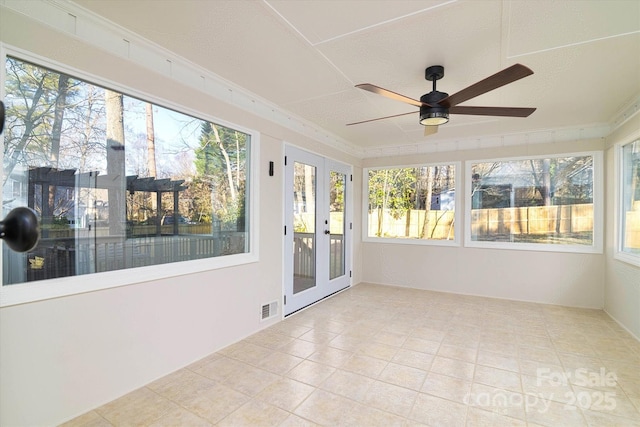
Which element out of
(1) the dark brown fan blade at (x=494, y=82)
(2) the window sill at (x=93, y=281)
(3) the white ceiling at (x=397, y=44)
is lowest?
(2) the window sill at (x=93, y=281)

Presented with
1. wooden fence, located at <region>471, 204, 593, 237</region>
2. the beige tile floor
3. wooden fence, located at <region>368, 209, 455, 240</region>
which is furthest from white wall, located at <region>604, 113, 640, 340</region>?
wooden fence, located at <region>368, 209, 455, 240</region>

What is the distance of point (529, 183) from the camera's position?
4.49 meters

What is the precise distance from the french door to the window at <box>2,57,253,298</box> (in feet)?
3.52

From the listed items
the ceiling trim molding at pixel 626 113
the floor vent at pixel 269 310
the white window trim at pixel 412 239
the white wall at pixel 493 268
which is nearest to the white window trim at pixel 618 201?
the ceiling trim molding at pixel 626 113

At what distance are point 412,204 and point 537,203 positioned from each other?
5.92 ft

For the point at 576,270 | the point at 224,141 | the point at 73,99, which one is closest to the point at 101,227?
the point at 73,99

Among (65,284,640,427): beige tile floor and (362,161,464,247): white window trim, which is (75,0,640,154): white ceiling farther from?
(65,284,640,427): beige tile floor

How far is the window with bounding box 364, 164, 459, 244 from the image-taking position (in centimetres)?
500

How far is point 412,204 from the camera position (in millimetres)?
5309

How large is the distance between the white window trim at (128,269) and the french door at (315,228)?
57 cm

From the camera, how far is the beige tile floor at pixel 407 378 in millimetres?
1927

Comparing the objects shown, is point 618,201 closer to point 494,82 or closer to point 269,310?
point 494,82

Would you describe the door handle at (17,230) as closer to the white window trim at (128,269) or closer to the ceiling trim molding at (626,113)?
the white window trim at (128,269)

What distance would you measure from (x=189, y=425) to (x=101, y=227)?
4.62 feet
